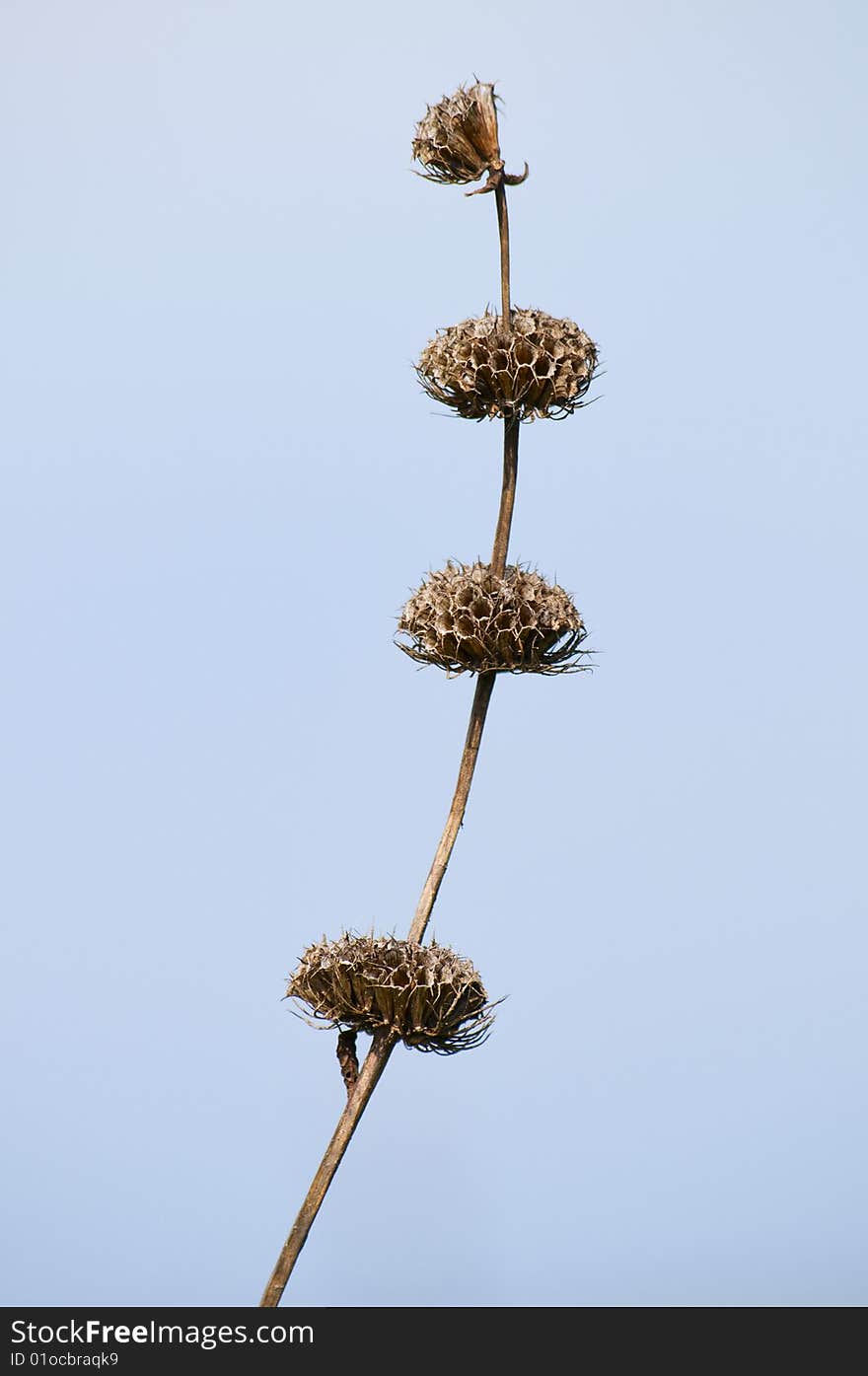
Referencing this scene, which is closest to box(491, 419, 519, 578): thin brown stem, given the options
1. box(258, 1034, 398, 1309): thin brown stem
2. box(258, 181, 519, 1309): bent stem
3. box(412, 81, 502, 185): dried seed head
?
box(258, 181, 519, 1309): bent stem

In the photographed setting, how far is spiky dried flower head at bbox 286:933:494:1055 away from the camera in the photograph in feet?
22.2

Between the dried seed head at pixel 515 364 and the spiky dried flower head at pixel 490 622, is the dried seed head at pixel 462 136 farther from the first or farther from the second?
the spiky dried flower head at pixel 490 622

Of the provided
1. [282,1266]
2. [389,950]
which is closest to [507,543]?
[389,950]

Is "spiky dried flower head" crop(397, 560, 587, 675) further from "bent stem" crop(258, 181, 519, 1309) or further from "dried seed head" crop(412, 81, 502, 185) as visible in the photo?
"dried seed head" crop(412, 81, 502, 185)

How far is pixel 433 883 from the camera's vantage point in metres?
7.14

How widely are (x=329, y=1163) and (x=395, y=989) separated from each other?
2.30 ft

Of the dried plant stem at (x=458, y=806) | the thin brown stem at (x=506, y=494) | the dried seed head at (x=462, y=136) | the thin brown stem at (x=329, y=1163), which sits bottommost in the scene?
the thin brown stem at (x=329, y=1163)

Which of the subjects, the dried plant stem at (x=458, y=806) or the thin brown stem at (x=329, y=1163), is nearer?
the thin brown stem at (x=329, y=1163)

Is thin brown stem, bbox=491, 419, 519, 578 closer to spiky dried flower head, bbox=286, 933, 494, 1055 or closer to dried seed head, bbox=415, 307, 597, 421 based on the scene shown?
dried seed head, bbox=415, 307, 597, 421

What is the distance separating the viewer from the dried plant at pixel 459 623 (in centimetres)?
683

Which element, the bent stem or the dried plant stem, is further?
the dried plant stem

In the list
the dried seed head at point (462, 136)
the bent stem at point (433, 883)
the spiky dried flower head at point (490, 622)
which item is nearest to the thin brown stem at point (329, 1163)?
the bent stem at point (433, 883)

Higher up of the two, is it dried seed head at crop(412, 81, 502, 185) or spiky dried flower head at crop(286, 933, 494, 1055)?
dried seed head at crop(412, 81, 502, 185)

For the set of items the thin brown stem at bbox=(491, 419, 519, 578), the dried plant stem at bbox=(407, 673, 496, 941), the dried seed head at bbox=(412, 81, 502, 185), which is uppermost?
the dried seed head at bbox=(412, 81, 502, 185)
